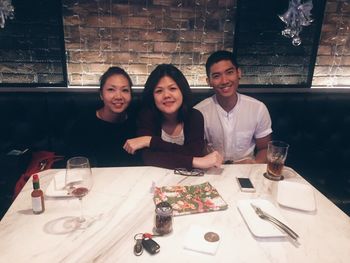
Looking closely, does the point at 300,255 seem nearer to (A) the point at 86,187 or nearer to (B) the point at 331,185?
(A) the point at 86,187

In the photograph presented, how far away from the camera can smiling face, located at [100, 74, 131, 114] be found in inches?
83.0

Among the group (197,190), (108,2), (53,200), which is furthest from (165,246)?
(108,2)

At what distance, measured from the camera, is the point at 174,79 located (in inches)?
80.0

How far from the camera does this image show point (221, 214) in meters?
1.26

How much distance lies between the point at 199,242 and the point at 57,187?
0.71 m

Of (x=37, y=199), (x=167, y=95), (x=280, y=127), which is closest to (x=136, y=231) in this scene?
(x=37, y=199)

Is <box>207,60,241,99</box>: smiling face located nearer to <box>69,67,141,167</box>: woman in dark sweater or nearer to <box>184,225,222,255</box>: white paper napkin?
<box>69,67,141,167</box>: woman in dark sweater

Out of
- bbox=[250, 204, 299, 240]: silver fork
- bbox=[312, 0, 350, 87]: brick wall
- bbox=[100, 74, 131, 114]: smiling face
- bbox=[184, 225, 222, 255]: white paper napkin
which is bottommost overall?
bbox=[184, 225, 222, 255]: white paper napkin

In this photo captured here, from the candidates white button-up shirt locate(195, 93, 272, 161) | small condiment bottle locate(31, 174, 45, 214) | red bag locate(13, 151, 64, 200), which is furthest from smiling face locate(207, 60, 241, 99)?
small condiment bottle locate(31, 174, 45, 214)

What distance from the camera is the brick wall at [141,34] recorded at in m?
2.68

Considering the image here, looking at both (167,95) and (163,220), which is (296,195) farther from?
(167,95)

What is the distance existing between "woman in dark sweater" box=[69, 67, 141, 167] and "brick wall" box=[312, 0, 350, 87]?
6.45ft

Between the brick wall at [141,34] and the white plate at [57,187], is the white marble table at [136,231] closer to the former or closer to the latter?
the white plate at [57,187]

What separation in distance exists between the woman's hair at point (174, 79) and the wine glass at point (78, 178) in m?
0.98
